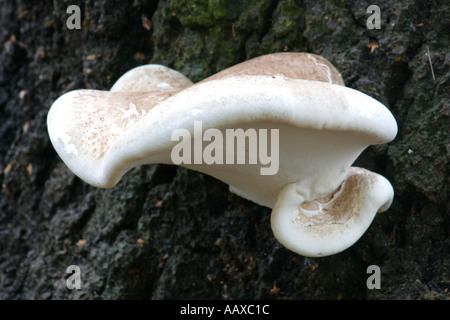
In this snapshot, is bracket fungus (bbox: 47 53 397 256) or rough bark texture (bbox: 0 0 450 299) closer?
bracket fungus (bbox: 47 53 397 256)

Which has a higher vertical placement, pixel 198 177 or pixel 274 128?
pixel 198 177

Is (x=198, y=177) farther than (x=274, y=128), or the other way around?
(x=198, y=177)

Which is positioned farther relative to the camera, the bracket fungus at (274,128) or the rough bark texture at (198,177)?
the rough bark texture at (198,177)

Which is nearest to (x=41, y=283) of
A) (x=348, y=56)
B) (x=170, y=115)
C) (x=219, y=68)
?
(x=219, y=68)

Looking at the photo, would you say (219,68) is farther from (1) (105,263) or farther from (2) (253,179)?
(1) (105,263)
